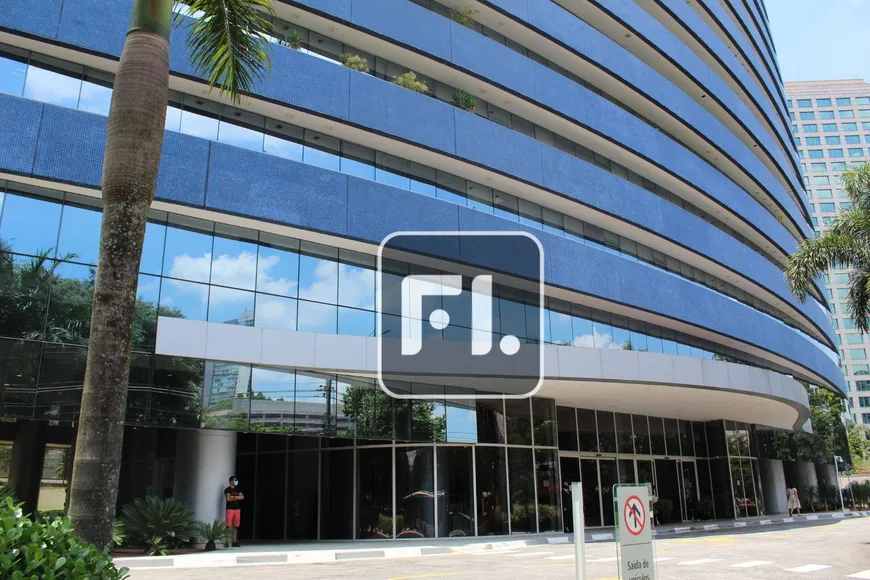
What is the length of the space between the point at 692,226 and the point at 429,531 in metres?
19.1

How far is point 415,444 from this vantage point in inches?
781

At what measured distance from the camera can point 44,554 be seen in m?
5.00

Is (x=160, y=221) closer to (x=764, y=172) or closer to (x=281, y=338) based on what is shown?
(x=281, y=338)

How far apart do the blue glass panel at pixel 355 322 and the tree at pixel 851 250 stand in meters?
16.7

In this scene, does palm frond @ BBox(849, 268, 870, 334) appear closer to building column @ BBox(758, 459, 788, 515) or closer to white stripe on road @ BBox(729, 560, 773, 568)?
building column @ BBox(758, 459, 788, 515)

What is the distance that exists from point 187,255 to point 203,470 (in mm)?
5116

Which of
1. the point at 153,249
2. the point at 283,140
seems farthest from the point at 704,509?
the point at 153,249

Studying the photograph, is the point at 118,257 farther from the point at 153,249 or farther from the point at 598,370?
the point at 598,370

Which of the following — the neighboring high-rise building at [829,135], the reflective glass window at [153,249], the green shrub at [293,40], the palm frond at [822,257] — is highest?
the neighboring high-rise building at [829,135]

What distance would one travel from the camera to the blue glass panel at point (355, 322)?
19.0m

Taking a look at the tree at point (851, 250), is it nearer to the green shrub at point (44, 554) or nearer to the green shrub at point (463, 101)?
the green shrub at point (463, 101)

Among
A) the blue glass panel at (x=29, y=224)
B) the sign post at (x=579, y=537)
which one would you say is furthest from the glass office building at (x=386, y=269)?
the sign post at (x=579, y=537)

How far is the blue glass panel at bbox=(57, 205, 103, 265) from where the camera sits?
603 inches
